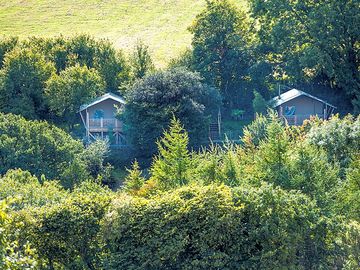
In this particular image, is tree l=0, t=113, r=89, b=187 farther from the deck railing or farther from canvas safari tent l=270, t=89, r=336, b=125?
canvas safari tent l=270, t=89, r=336, b=125

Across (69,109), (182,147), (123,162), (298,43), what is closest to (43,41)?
(69,109)

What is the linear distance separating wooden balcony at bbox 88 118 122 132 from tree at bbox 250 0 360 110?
14.2 meters

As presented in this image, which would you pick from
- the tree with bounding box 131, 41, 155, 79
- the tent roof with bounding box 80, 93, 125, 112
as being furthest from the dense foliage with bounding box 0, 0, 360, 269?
the tent roof with bounding box 80, 93, 125, 112

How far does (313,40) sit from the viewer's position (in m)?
59.7

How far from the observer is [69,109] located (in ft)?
202

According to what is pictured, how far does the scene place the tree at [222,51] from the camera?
63.2 m

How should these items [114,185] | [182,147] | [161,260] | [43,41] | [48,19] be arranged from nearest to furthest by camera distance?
[161,260]
[182,147]
[114,185]
[43,41]
[48,19]

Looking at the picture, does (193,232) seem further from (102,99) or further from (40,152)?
(102,99)

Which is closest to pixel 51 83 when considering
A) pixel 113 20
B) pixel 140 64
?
pixel 140 64

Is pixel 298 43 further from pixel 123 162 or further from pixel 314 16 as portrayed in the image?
pixel 123 162

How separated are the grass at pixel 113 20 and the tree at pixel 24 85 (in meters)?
20.9

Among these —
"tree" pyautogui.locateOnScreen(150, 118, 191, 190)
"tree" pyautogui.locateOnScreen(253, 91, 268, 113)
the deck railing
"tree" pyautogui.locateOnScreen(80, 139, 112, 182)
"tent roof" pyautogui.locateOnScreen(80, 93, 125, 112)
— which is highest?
"tree" pyautogui.locateOnScreen(150, 118, 191, 190)

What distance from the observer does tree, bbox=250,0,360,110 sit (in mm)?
58875

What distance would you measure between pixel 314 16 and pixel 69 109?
21789mm
